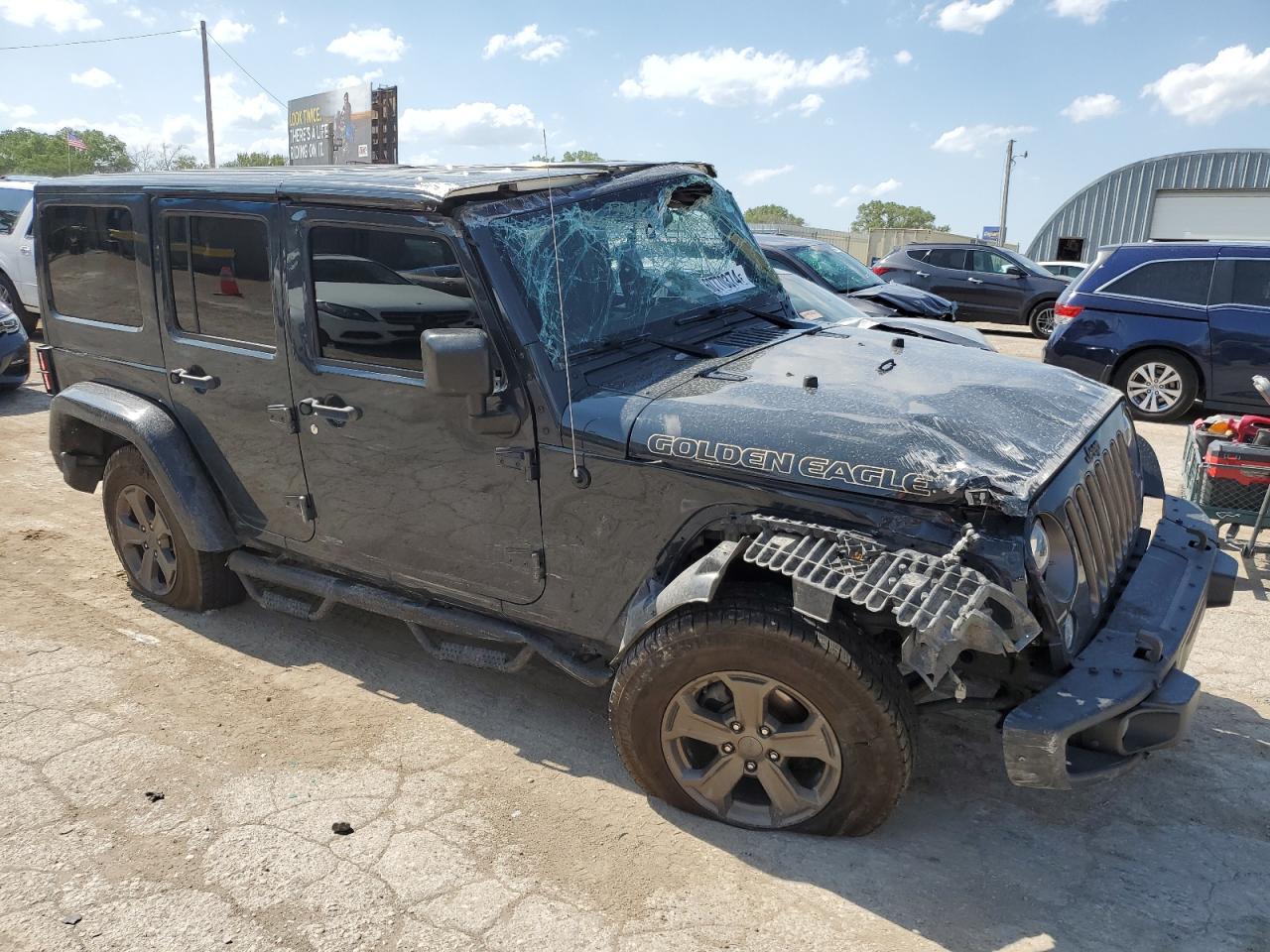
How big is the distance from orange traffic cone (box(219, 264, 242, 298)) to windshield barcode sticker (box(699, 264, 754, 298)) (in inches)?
74.5

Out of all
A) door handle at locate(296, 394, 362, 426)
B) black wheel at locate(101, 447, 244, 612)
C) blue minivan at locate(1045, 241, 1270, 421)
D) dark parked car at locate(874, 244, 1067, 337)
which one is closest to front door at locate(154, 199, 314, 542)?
door handle at locate(296, 394, 362, 426)

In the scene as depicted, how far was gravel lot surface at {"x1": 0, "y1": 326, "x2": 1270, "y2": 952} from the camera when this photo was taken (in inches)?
107

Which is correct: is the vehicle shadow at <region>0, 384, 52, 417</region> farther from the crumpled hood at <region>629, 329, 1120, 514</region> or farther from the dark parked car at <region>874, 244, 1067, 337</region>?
the dark parked car at <region>874, 244, 1067, 337</region>

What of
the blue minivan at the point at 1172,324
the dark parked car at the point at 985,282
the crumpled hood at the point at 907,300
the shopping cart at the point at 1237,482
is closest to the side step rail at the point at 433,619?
the shopping cart at the point at 1237,482

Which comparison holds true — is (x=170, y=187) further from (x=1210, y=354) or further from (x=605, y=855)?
(x=1210, y=354)

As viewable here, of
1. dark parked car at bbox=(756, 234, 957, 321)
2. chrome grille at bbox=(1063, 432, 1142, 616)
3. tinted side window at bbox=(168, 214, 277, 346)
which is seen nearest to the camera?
chrome grille at bbox=(1063, 432, 1142, 616)

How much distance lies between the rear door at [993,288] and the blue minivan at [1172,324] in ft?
24.7

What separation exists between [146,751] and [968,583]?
118 inches

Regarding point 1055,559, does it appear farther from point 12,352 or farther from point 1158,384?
point 12,352

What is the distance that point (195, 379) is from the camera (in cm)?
414

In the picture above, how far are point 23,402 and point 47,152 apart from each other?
53943 millimetres

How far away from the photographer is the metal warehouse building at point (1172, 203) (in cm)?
3356

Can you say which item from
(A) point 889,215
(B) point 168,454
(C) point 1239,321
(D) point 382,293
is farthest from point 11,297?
(A) point 889,215

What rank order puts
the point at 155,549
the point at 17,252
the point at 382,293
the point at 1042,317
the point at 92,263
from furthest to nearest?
the point at 1042,317 < the point at 17,252 < the point at 155,549 < the point at 92,263 < the point at 382,293
